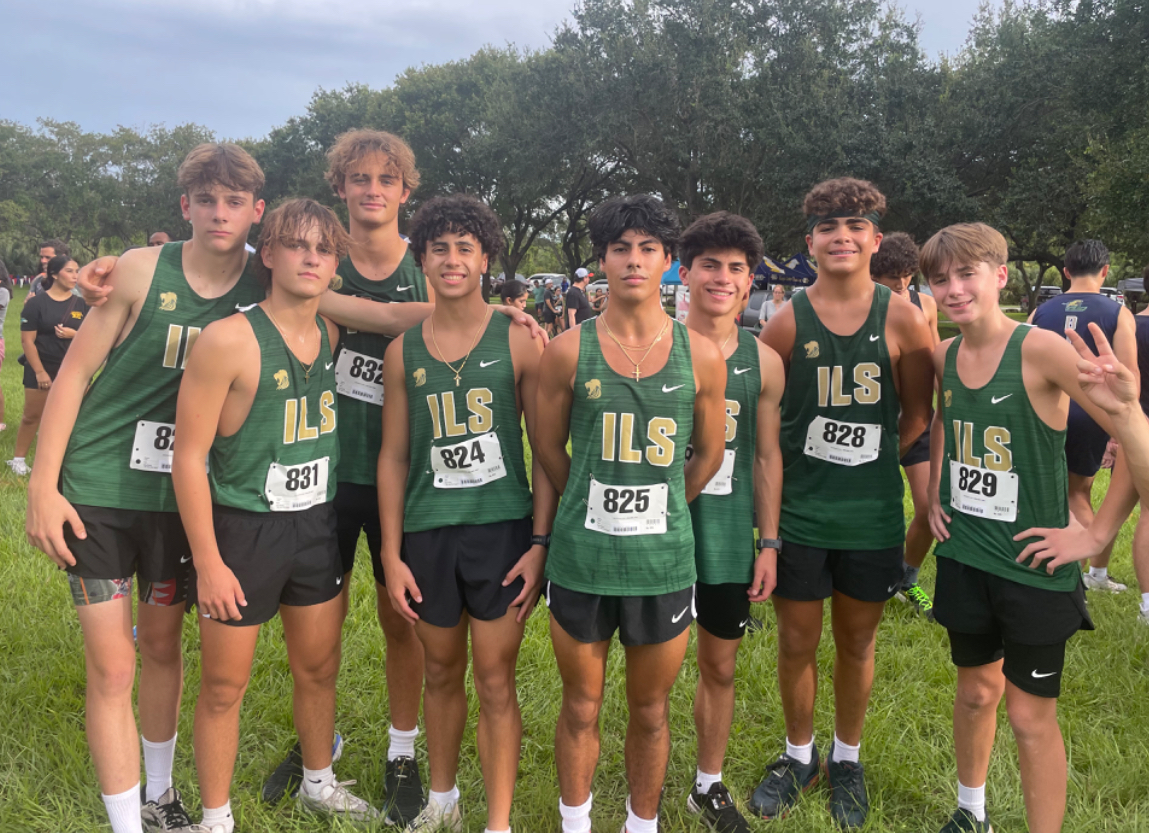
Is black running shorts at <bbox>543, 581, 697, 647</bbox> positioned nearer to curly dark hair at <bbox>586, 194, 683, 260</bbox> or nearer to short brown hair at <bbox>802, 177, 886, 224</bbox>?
curly dark hair at <bbox>586, 194, 683, 260</bbox>

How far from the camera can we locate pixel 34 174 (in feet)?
166

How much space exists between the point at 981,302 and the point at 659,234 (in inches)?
47.0

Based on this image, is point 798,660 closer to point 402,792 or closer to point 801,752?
point 801,752

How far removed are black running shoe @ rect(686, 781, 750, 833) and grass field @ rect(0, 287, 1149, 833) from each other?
63 millimetres

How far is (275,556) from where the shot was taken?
2.60 m

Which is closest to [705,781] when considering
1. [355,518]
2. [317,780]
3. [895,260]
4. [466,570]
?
[466,570]

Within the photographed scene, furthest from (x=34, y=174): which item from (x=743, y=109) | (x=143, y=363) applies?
(x=143, y=363)

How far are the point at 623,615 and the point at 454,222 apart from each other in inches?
58.3

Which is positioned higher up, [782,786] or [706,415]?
[706,415]

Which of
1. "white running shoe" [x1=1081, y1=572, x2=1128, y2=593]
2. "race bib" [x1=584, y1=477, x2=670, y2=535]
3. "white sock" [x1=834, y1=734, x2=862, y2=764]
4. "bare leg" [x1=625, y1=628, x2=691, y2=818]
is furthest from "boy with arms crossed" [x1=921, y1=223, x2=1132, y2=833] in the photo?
"white running shoe" [x1=1081, y1=572, x2=1128, y2=593]

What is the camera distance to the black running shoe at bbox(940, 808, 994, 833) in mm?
2768

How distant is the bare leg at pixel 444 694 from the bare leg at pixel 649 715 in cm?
63

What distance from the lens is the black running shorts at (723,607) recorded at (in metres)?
2.84

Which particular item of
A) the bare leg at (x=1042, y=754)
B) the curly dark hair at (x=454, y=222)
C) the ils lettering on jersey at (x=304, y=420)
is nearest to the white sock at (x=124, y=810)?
the ils lettering on jersey at (x=304, y=420)
